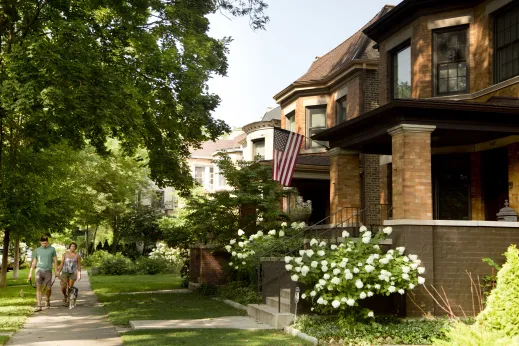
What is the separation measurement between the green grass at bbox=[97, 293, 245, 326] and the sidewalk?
424mm

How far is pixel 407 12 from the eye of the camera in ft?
61.4

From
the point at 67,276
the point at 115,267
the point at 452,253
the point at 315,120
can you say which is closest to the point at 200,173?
the point at 115,267

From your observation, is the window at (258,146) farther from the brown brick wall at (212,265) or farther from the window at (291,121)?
the brown brick wall at (212,265)

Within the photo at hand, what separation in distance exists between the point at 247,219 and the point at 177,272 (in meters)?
18.6

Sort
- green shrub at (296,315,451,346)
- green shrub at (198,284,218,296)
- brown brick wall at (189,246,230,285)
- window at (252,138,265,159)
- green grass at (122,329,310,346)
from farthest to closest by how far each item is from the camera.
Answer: window at (252,138,265,159) → brown brick wall at (189,246,230,285) → green shrub at (198,284,218,296) → green shrub at (296,315,451,346) → green grass at (122,329,310,346)

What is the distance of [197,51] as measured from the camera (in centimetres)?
1952

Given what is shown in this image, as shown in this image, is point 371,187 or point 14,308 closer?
point 14,308

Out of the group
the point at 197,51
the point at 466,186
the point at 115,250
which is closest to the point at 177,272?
the point at 115,250

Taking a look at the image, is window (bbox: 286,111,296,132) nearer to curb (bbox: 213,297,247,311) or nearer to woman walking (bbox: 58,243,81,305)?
curb (bbox: 213,297,247,311)

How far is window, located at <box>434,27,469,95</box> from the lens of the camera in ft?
57.8

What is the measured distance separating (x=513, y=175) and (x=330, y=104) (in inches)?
472

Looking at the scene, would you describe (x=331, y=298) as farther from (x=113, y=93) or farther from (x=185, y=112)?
(x=185, y=112)

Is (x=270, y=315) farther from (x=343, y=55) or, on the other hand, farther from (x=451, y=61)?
(x=343, y=55)

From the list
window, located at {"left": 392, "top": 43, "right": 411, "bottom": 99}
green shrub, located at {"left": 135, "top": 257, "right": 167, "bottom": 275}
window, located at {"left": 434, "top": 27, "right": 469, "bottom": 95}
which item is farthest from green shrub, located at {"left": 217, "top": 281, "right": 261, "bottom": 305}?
green shrub, located at {"left": 135, "top": 257, "right": 167, "bottom": 275}
